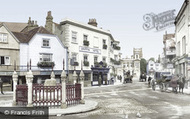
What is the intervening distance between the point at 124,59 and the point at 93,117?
9626 cm

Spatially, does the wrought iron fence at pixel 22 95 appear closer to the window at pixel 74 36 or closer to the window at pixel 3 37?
the window at pixel 3 37

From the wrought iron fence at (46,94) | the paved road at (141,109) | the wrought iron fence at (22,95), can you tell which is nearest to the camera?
the paved road at (141,109)

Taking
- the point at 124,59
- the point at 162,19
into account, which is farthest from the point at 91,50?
the point at 124,59

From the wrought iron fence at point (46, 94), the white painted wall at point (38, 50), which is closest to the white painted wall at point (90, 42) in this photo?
the white painted wall at point (38, 50)

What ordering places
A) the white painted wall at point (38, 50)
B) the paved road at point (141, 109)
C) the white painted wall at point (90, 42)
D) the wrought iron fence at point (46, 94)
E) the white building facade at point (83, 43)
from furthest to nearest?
the white painted wall at point (90, 42), the white building facade at point (83, 43), the white painted wall at point (38, 50), the wrought iron fence at point (46, 94), the paved road at point (141, 109)

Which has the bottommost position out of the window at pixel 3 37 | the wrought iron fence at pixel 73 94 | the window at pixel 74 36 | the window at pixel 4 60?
the wrought iron fence at pixel 73 94

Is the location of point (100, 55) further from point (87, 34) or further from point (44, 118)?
point (44, 118)

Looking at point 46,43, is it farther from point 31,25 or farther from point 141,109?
point 141,109

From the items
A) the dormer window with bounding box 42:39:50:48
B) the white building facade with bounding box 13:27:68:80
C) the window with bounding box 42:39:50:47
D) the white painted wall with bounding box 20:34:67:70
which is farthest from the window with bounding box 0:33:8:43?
the window with bounding box 42:39:50:47

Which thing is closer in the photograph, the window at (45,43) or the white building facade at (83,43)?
the window at (45,43)

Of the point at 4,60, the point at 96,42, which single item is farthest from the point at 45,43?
the point at 96,42

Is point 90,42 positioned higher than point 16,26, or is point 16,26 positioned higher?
point 16,26

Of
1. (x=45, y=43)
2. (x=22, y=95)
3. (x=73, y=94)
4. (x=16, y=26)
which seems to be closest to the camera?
(x=22, y=95)

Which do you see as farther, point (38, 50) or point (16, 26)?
point (16, 26)
